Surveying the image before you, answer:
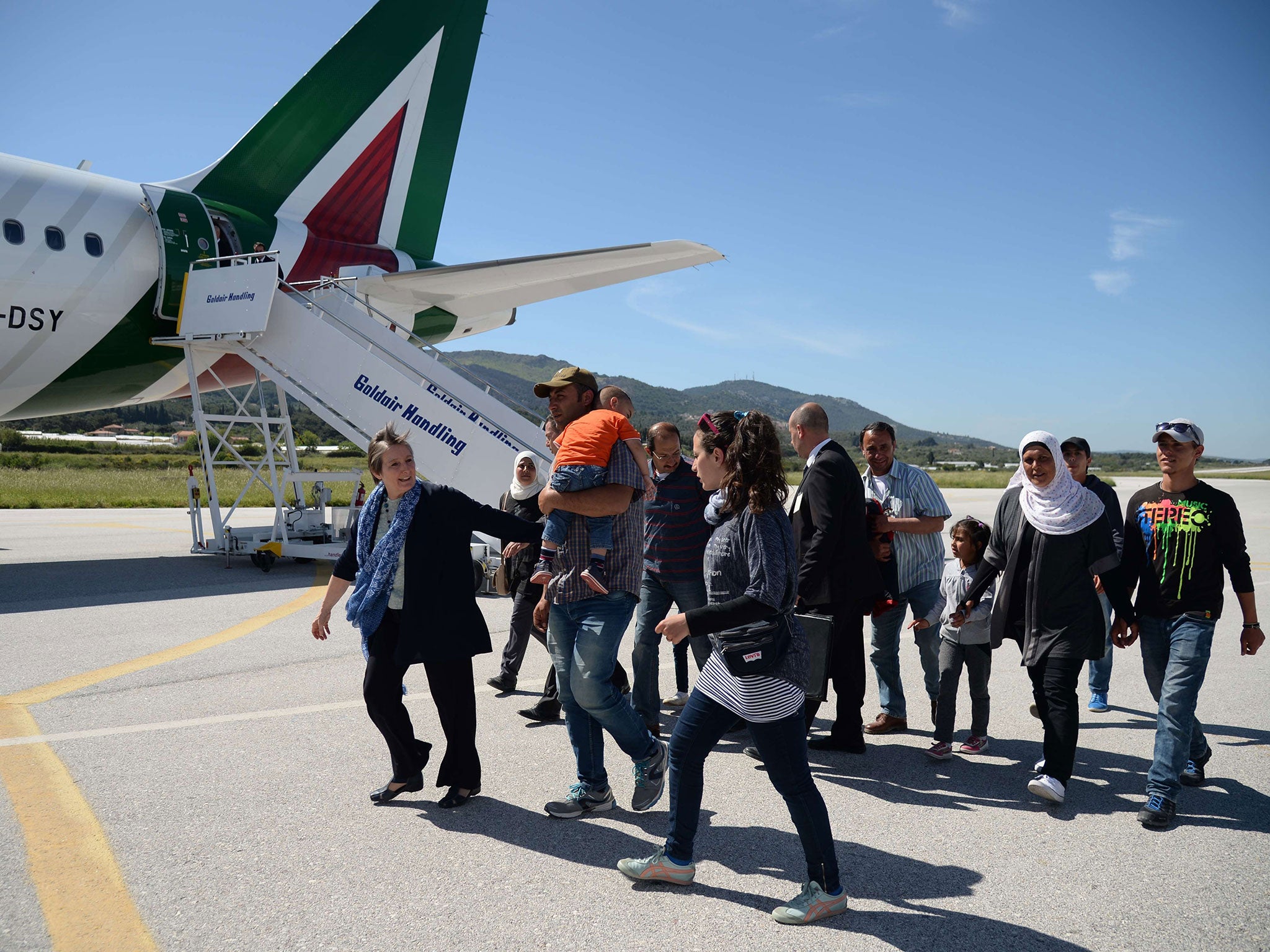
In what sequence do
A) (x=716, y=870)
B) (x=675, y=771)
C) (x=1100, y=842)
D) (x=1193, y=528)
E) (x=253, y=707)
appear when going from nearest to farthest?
(x=675, y=771) → (x=716, y=870) → (x=1100, y=842) → (x=1193, y=528) → (x=253, y=707)

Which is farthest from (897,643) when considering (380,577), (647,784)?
(380,577)

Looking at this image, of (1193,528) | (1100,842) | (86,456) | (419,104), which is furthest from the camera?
(86,456)

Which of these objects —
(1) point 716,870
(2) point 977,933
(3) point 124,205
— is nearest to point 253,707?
(1) point 716,870

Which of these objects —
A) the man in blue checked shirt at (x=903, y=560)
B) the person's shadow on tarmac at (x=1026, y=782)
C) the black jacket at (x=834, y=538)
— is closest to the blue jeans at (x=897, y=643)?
the man in blue checked shirt at (x=903, y=560)

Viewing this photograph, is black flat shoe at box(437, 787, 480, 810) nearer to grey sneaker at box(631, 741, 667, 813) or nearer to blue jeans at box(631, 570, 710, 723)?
grey sneaker at box(631, 741, 667, 813)

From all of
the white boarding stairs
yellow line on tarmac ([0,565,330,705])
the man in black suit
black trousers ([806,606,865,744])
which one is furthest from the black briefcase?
the white boarding stairs

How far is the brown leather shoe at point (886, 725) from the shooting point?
5.44m

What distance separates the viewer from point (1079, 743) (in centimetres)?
527

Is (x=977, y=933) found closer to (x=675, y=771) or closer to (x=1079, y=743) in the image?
(x=675, y=771)

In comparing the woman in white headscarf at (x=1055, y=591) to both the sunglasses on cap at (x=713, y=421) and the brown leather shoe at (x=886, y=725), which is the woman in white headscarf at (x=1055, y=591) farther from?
the sunglasses on cap at (x=713, y=421)

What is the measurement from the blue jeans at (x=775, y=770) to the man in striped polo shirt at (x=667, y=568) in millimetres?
1876

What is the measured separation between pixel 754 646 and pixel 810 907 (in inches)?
38.3

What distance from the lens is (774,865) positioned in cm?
355

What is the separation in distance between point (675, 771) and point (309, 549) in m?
10.0
